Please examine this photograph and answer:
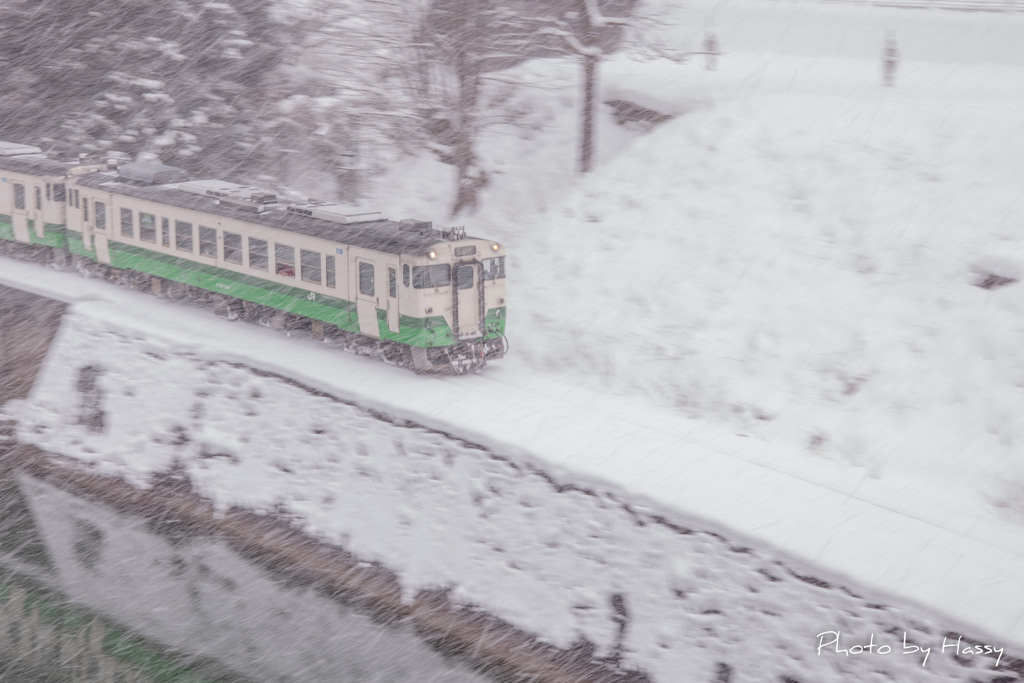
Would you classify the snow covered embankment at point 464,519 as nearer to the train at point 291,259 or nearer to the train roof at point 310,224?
the train at point 291,259

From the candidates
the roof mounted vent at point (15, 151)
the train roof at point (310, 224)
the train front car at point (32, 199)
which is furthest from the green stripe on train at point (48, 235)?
the train roof at point (310, 224)

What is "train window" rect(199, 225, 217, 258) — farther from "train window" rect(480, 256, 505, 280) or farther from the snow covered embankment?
"train window" rect(480, 256, 505, 280)

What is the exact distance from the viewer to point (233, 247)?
16141 mm

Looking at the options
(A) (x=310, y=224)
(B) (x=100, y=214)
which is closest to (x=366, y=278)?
(A) (x=310, y=224)

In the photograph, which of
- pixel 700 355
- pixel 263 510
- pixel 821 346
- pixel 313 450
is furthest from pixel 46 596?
pixel 821 346

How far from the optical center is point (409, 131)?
21.3m

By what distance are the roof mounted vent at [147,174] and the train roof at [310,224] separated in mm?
259

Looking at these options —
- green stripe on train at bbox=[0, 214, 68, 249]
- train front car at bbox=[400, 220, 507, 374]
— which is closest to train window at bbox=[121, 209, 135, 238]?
green stripe on train at bbox=[0, 214, 68, 249]

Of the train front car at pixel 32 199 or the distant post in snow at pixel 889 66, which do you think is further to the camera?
the distant post in snow at pixel 889 66

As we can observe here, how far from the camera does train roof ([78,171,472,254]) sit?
45.7ft

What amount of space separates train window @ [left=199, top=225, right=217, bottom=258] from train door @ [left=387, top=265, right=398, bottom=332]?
3981mm

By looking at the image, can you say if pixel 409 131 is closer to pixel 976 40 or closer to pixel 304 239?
pixel 304 239

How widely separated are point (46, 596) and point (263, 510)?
9.57 feet

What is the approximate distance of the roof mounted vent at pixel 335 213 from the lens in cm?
1466
